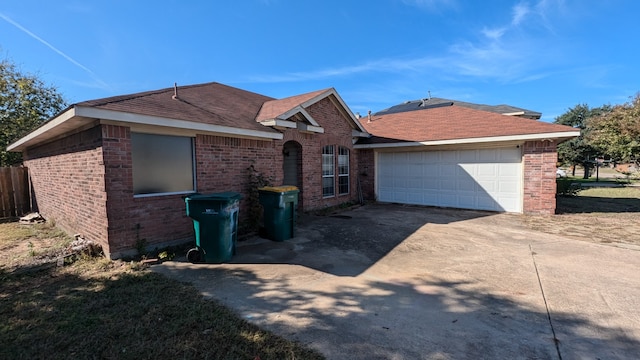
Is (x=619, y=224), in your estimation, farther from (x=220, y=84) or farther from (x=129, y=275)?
(x=220, y=84)

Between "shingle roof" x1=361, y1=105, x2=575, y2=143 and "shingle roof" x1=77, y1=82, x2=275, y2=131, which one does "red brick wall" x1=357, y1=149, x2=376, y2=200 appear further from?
"shingle roof" x1=77, y1=82, x2=275, y2=131

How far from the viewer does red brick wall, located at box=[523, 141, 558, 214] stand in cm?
928

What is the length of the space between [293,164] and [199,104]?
381 cm

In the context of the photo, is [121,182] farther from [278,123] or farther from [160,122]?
[278,123]

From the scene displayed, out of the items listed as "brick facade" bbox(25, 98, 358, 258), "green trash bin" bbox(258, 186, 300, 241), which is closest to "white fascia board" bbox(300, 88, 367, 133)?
"brick facade" bbox(25, 98, 358, 258)

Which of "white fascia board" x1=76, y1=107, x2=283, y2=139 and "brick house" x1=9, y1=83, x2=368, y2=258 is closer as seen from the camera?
"white fascia board" x1=76, y1=107, x2=283, y2=139

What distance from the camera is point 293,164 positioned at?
34.6 ft

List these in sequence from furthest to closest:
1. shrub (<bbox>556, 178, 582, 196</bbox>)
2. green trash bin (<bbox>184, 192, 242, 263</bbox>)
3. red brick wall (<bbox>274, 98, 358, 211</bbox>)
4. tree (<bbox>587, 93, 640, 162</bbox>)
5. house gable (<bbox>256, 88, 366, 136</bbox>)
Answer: tree (<bbox>587, 93, 640, 162</bbox>) < shrub (<bbox>556, 178, 582, 196</bbox>) < red brick wall (<bbox>274, 98, 358, 211</bbox>) < house gable (<bbox>256, 88, 366, 136</bbox>) < green trash bin (<bbox>184, 192, 242, 263</bbox>)

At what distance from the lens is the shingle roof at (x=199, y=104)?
5730mm

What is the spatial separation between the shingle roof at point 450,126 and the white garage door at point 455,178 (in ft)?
2.36

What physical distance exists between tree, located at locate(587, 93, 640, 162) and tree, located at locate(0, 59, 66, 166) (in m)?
38.2

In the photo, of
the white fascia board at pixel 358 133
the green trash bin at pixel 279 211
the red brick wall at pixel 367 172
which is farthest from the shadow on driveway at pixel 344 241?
the white fascia board at pixel 358 133

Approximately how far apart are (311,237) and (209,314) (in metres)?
3.83

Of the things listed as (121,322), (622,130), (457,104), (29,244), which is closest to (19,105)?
(29,244)
